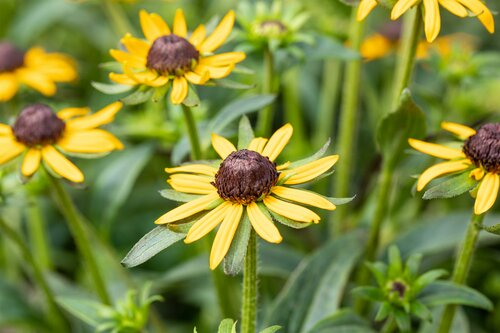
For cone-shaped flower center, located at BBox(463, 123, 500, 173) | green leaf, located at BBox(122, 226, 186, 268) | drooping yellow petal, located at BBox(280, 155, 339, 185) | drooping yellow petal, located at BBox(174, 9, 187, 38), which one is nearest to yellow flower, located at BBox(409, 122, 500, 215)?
cone-shaped flower center, located at BBox(463, 123, 500, 173)

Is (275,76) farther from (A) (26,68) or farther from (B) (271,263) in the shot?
(A) (26,68)

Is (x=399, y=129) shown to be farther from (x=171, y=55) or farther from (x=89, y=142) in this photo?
(x=89, y=142)

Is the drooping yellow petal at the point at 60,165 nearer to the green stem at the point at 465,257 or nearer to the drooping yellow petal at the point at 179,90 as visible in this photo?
the drooping yellow petal at the point at 179,90

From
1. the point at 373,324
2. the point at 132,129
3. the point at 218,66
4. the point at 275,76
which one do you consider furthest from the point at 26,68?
the point at 373,324

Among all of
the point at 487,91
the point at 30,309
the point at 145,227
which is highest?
the point at 487,91

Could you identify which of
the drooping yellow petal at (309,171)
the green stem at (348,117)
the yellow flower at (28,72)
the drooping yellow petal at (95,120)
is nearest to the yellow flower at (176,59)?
the drooping yellow petal at (95,120)

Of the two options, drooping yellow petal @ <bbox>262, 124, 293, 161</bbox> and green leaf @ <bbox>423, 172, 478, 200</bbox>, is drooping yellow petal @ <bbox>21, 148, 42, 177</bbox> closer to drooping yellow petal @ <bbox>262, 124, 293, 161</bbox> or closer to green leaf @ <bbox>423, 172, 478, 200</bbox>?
drooping yellow petal @ <bbox>262, 124, 293, 161</bbox>

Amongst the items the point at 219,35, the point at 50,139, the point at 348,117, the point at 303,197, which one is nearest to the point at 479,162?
the point at 303,197
